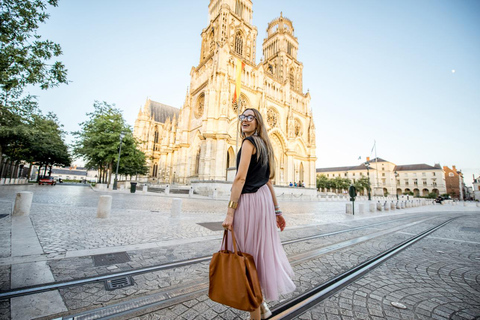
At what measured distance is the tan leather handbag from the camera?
1.27 meters

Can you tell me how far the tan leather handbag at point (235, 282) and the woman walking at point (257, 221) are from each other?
27cm

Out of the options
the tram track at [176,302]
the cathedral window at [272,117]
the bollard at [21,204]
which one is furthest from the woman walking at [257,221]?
the cathedral window at [272,117]

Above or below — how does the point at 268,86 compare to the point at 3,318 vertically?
above

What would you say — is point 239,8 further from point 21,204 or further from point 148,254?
point 148,254

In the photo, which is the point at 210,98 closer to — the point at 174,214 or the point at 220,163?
the point at 220,163

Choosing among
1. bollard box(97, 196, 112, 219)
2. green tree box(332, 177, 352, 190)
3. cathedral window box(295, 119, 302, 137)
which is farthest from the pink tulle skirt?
green tree box(332, 177, 352, 190)

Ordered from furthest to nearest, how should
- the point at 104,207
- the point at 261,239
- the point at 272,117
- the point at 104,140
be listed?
the point at 272,117, the point at 104,140, the point at 104,207, the point at 261,239

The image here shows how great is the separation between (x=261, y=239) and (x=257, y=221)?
0.16 meters

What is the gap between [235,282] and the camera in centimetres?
129

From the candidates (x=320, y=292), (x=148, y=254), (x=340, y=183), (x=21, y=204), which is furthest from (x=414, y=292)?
(x=340, y=183)

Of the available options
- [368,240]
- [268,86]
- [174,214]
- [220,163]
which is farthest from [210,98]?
[368,240]

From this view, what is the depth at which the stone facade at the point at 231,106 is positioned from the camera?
83.2 feet

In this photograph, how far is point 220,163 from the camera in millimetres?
24594

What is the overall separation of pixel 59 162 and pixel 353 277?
128 ft
